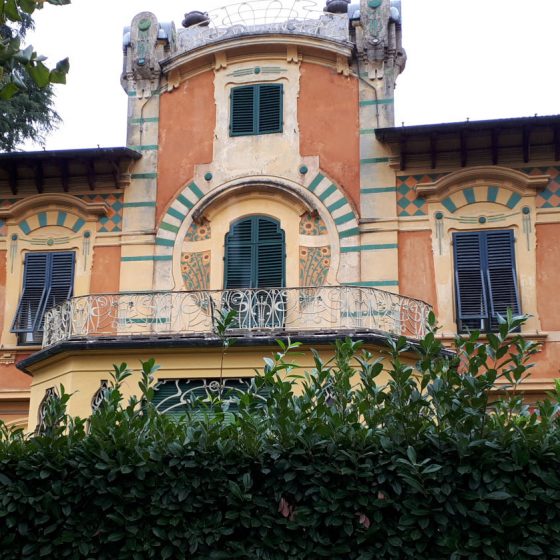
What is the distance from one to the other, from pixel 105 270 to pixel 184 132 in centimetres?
329

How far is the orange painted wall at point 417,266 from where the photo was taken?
57.9 ft

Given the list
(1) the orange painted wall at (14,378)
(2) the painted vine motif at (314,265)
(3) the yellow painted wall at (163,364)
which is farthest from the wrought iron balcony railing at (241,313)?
(1) the orange painted wall at (14,378)

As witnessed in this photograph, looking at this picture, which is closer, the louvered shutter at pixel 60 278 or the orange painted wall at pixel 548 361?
the orange painted wall at pixel 548 361

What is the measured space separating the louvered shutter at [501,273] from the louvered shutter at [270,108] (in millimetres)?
4755

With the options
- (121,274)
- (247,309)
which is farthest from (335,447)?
(121,274)

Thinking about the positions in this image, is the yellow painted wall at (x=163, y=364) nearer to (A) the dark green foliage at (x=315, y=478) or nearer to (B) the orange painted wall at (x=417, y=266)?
(B) the orange painted wall at (x=417, y=266)

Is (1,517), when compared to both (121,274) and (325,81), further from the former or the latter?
(325,81)

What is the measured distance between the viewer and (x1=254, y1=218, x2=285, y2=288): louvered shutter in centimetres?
1803

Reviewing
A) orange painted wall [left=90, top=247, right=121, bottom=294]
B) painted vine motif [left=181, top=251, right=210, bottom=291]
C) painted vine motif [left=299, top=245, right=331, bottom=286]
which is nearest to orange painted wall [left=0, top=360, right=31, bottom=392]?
orange painted wall [left=90, top=247, right=121, bottom=294]

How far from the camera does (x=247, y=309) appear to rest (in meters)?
16.2

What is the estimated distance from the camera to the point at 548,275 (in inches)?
687

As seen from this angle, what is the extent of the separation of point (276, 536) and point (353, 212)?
10598mm

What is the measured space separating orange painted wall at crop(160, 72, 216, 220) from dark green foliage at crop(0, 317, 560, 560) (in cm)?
1054

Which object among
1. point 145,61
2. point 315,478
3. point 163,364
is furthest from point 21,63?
point 145,61
